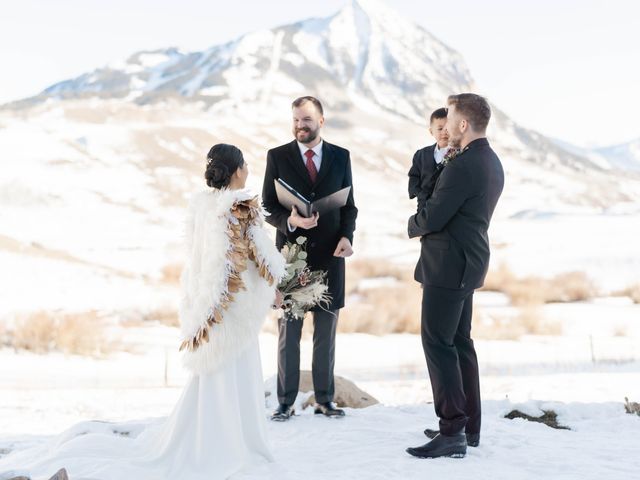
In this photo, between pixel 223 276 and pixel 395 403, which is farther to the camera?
pixel 395 403

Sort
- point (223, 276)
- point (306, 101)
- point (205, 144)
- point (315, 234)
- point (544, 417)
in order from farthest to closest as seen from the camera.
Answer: point (205, 144), point (544, 417), point (315, 234), point (306, 101), point (223, 276)

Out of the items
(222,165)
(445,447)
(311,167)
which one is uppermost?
(311,167)

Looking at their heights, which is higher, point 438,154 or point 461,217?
point 438,154

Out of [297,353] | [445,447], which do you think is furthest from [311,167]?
[445,447]

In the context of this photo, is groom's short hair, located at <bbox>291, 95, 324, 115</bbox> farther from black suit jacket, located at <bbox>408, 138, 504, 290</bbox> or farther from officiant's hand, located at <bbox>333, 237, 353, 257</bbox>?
black suit jacket, located at <bbox>408, 138, 504, 290</bbox>


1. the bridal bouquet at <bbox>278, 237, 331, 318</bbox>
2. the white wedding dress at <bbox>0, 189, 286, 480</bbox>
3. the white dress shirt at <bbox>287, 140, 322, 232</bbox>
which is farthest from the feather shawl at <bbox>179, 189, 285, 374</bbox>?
the white dress shirt at <bbox>287, 140, 322, 232</bbox>

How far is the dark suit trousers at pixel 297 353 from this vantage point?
16.4 ft

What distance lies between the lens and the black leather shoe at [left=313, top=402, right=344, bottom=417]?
5051 millimetres

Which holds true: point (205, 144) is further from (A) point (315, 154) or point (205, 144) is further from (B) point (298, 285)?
(B) point (298, 285)

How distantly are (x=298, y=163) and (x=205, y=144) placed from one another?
106 feet

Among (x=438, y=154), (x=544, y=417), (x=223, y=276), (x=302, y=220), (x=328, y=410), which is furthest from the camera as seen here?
(x=544, y=417)

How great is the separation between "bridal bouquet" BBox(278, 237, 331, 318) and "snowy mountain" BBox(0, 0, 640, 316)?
→ 26.6ft

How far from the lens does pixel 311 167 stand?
5031mm

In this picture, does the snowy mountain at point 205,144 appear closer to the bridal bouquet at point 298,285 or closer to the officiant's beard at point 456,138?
the bridal bouquet at point 298,285
